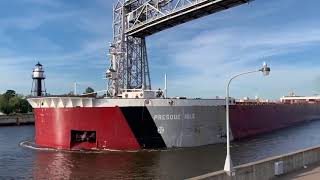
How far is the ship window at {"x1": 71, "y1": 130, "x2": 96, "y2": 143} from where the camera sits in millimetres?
29248

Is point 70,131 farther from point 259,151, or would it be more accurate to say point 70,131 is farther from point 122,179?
point 259,151

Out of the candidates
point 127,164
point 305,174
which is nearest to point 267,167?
point 305,174

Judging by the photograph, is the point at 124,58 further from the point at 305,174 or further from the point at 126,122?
the point at 305,174

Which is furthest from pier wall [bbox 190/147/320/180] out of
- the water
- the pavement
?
the water

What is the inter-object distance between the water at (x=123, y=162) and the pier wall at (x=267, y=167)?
4810 mm

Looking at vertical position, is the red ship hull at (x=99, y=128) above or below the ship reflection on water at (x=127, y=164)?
above

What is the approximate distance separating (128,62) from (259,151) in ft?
44.8

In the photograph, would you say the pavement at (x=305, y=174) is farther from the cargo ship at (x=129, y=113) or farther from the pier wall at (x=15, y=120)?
the pier wall at (x=15, y=120)

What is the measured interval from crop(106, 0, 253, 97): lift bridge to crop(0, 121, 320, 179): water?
885cm

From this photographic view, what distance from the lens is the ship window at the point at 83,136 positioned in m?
29.2

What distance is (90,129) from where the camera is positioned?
2908 centimetres

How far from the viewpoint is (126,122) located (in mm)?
28344

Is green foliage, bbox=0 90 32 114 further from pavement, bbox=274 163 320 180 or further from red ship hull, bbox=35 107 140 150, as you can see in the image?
pavement, bbox=274 163 320 180

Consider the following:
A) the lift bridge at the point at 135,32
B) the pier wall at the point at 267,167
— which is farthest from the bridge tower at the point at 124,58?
the pier wall at the point at 267,167
